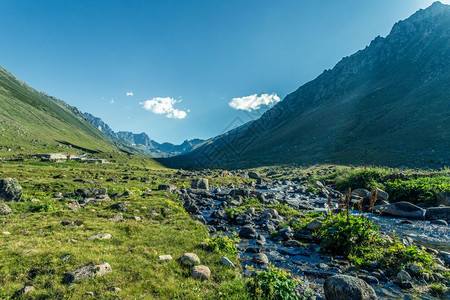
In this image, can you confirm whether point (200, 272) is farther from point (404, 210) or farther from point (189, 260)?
point (404, 210)

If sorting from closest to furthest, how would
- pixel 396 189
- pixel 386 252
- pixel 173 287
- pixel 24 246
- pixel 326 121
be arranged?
pixel 173 287 < pixel 24 246 < pixel 386 252 < pixel 396 189 < pixel 326 121

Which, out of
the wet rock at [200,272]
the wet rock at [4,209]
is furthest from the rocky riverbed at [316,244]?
the wet rock at [4,209]

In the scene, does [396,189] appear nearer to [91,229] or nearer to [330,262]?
[330,262]

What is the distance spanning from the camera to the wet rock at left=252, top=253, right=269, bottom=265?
10281 millimetres

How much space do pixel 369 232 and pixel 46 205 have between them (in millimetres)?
22323

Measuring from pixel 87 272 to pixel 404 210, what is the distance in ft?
79.0

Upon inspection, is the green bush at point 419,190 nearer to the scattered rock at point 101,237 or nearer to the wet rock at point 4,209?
the scattered rock at point 101,237

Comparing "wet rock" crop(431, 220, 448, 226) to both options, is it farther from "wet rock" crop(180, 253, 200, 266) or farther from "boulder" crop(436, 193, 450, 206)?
"wet rock" crop(180, 253, 200, 266)

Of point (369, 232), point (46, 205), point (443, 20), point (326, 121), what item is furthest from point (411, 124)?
point (443, 20)

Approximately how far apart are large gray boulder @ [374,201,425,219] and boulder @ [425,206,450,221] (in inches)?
15.0

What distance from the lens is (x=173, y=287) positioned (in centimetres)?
718

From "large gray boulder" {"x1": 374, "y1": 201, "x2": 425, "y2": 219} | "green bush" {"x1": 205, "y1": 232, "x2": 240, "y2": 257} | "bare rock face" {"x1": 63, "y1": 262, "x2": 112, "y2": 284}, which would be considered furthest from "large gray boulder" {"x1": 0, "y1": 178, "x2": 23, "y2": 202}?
"large gray boulder" {"x1": 374, "y1": 201, "x2": 425, "y2": 219}

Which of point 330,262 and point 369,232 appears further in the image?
point 369,232

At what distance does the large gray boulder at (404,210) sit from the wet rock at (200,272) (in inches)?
666
